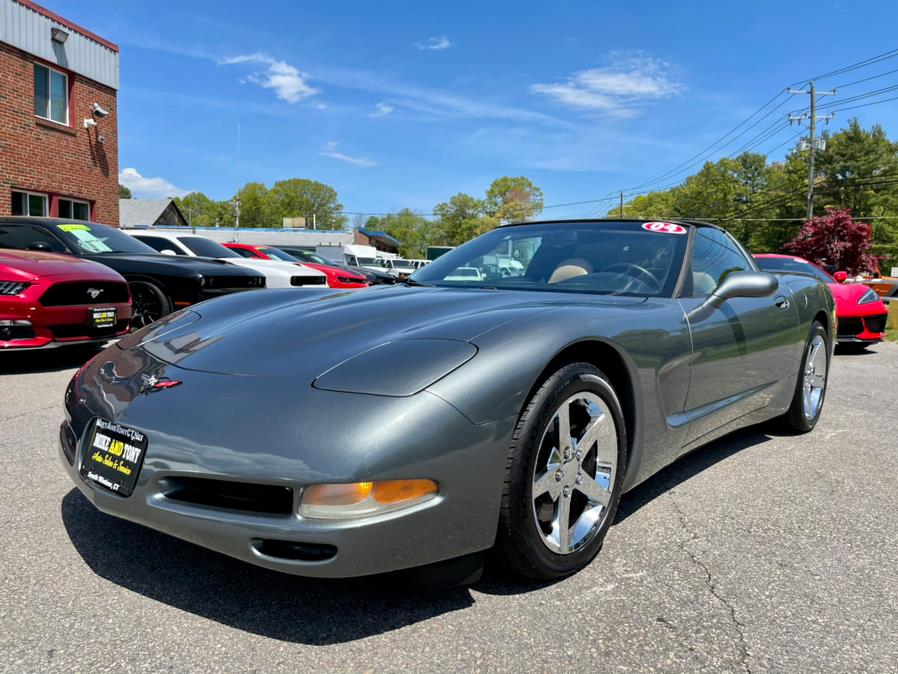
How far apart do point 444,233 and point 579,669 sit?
10475 cm

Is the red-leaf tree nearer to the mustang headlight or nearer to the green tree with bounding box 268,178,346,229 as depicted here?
the mustang headlight

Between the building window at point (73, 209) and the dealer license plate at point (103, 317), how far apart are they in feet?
33.0

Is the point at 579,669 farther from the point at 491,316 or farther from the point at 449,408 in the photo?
the point at 491,316

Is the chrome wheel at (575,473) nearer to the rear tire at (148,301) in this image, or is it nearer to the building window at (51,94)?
the rear tire at (148,301)

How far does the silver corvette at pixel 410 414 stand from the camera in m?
1.64

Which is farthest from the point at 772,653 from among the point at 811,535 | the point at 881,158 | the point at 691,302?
the point at 881,158

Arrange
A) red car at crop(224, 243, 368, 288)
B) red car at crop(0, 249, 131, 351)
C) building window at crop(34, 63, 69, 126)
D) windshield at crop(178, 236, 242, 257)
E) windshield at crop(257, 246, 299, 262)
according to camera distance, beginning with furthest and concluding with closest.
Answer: windshield at crop(257, 246, 299, 262)
building window at crop(34, 63, 69, 126)
red car at crop(224, 243, 368, 288)
windshield at crop(178, 236, 242, 257)
red car at crop(0, 249, 131, 351)

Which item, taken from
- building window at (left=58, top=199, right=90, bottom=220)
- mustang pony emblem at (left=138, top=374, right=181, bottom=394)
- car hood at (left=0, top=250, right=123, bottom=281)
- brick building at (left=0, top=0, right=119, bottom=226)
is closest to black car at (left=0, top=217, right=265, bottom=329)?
car hood at (left=0, top=250, right=123, bottom=281)

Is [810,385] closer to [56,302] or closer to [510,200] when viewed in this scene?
[56,302]

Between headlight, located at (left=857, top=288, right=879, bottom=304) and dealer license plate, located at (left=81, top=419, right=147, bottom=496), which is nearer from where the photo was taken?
dealer license plate, located at (left=81, top=419, right=147, bottom=496)

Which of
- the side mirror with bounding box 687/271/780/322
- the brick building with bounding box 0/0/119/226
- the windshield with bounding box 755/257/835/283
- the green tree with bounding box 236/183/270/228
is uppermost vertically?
the green tree with bounding box 236/183/270/228

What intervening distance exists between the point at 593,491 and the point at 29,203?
14653 millimetres

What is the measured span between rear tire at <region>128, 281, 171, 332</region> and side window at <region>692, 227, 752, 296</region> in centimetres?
572

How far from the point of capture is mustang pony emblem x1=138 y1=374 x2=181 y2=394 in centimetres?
196
